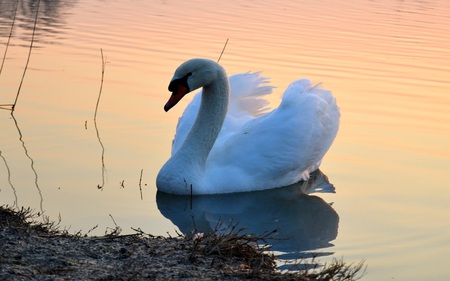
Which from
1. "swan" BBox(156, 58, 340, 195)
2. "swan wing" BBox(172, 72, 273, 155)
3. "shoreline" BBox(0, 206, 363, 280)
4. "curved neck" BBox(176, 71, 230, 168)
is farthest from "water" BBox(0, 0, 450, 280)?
"shoreline" BBox(0, 206, 363, 280)

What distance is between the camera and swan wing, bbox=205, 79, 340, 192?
7945 millimetres

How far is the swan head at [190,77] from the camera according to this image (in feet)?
25.3

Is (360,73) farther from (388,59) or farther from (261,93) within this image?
(261,93)

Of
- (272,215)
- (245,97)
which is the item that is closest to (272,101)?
(245,97)

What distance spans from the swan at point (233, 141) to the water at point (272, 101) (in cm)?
19

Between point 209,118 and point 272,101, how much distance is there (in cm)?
283

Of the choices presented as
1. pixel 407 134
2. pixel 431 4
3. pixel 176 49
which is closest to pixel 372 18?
pixel 431 4

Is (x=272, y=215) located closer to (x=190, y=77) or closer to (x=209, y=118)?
(x=209, y=118)

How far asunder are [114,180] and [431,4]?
1881cm

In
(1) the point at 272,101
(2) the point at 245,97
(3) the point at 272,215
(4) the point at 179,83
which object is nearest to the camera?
(3) the point at 272,215

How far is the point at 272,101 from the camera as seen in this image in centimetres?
1085

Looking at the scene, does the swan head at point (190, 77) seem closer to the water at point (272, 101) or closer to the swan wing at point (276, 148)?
the swan wing at point (276, 148)

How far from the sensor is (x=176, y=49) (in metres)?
14.4

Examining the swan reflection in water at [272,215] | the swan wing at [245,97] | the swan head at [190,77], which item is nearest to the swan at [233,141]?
the swan head at [190,77]
